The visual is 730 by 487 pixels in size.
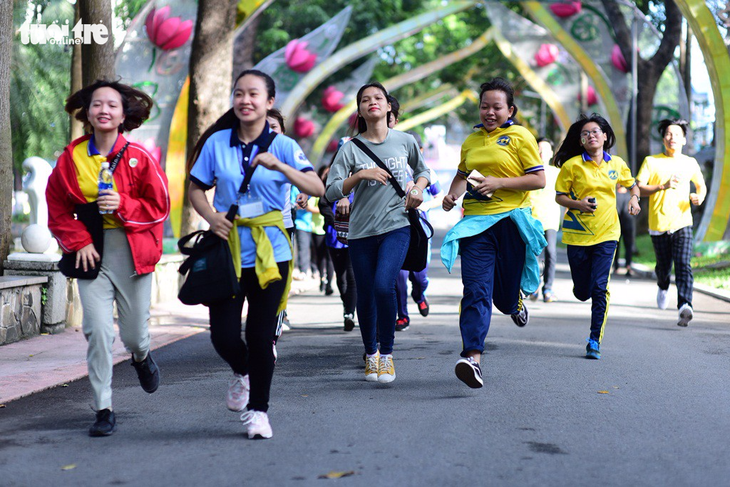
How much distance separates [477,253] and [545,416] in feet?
4.58

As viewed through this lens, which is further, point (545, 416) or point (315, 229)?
point (315, 229)

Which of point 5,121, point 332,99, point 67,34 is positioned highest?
point 67,34

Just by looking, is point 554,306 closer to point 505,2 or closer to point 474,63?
point 505,2

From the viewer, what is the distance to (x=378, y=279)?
21.7 feet

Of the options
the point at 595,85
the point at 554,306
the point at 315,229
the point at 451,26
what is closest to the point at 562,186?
the point at 554,306

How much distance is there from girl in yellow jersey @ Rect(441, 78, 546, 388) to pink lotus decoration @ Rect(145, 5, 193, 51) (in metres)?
14.2

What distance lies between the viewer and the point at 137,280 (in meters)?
5.37

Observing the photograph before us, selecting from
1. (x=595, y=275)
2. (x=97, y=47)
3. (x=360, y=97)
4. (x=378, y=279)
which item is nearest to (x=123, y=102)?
(x=360, y=97)

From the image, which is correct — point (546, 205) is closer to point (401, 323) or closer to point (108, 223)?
point (401, 323)

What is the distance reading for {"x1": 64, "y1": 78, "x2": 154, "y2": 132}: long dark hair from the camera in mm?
5422

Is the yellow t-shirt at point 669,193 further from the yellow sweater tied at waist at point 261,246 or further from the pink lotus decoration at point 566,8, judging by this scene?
the pink lotus decoration at point 566,8

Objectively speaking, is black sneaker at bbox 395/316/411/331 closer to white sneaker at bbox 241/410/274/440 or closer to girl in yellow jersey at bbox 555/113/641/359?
girl in yellow jersey at bbox 555/113/641/359

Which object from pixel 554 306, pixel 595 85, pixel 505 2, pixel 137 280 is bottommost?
pixel 554 306

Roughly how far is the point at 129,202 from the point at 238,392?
1.13 meters
